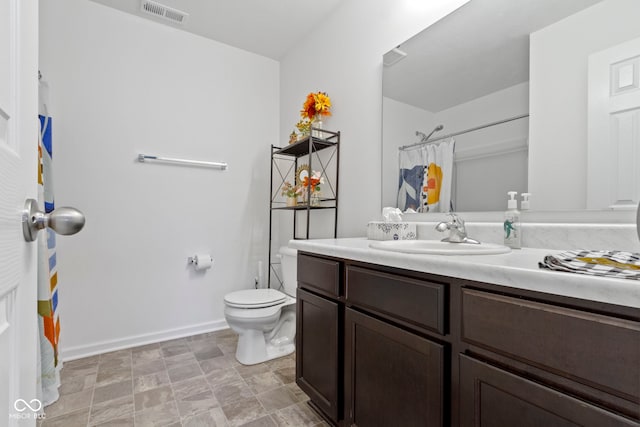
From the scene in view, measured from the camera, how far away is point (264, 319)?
188 cm

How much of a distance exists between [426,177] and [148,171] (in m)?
1.92

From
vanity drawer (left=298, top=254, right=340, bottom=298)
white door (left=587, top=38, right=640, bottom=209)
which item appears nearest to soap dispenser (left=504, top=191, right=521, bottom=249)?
white door (left=587, top=38, right=640, bottom=209)

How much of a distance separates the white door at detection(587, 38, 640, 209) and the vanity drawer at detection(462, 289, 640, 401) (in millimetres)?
603

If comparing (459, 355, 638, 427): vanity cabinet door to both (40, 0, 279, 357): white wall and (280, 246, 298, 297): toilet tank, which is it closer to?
(280, 246, 298, 297): toilet tank

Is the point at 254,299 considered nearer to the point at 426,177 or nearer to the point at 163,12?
the point at 426,177

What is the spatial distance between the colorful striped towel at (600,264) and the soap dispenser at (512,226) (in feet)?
1.17

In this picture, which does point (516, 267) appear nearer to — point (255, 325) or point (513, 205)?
Answer: point (513, 205)

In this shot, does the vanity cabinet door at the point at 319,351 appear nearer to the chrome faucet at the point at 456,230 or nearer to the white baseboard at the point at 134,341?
the chrome faucet at the point at 456,230

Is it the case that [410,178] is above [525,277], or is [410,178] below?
above

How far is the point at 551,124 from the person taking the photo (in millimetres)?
1124

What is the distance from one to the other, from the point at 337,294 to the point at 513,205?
2.50ft

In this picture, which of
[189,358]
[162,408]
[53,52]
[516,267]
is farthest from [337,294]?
[53,52]

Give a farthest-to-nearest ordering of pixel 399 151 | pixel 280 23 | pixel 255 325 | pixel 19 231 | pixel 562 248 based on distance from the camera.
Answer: pixel 280 23
pixel 255 325
pixel 399 151
pixel 562 248
pixel 19 231

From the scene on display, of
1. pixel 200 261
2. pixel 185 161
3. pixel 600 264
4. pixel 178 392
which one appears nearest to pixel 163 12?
pixel 185 161
